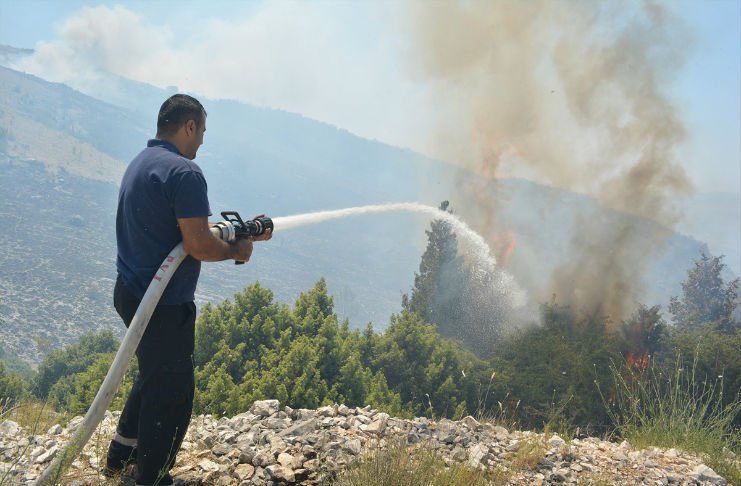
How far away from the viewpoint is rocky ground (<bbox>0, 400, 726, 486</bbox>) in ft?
13.7

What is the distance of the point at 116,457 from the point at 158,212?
1.83 metres

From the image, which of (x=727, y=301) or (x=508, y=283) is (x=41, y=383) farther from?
(x=727, y=301)

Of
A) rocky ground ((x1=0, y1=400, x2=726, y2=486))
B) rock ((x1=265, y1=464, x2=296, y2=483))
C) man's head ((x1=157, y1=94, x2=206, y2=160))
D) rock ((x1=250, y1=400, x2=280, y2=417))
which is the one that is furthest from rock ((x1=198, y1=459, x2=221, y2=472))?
man's head ((x1=157, y1=94, x2=206, y2=160))

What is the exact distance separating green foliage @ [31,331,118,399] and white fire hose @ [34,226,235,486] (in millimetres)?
59553

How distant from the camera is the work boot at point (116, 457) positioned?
4016 millimetres

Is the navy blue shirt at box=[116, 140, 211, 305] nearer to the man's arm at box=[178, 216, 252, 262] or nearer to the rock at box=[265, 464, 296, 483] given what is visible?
the man's arm at box=[178, 216, 252, 262]

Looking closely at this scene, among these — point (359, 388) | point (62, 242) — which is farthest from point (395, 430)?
point (62, 242)

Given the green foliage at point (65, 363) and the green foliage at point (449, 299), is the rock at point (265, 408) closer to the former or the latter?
the green foliage at point (449, 299)

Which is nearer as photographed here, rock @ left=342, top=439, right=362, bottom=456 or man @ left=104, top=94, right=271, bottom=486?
man @ left=104, top=94, right=271, bottom=486

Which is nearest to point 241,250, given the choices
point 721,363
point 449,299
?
point 721,363

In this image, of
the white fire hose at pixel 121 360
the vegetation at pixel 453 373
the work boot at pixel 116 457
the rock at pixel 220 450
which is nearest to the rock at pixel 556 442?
the vegetation at pixel 453 373

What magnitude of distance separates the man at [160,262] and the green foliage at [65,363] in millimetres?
59674

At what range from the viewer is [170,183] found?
3.51 metres

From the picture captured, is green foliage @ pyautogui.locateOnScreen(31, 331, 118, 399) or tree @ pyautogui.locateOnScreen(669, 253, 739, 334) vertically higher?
tree @ pyautogui.locateOnScreen(669, 253, 739, 334)
